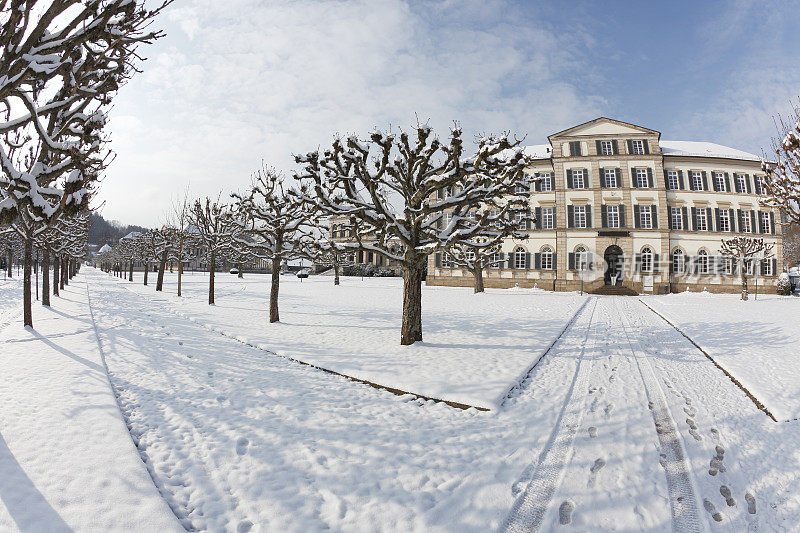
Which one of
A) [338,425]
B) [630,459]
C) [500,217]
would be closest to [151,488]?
[338,425]

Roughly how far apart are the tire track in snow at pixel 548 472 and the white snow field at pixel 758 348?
283 cm

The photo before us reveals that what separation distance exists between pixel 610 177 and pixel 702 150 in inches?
459

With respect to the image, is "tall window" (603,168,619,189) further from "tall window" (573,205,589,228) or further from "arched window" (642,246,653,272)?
"arched window" (642,246,653,272)

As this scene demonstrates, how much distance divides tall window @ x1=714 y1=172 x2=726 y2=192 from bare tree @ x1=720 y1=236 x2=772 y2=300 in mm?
6361

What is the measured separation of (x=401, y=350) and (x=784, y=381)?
7.32 meters

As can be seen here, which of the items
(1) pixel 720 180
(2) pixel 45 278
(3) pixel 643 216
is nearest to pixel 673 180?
(1) pixel 720 180

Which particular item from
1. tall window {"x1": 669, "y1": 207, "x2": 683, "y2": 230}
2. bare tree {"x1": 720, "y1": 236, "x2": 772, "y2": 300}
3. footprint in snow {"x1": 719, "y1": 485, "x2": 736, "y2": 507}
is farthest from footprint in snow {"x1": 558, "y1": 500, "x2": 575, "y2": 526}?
tall window {"x1": 669, "y1": 207, "x2": 683, "y2": 230}

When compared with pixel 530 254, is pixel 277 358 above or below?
below

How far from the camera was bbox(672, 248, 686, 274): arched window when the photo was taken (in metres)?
33.0

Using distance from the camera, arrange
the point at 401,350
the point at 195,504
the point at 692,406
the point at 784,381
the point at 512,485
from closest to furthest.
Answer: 1. the point at 195,504
2. the point at 512,485
3. the point at 692,406
4. the point at 784,381
5. the point at 401,350

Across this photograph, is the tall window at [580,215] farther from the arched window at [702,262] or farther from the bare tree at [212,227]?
the bare tree at [212,227]

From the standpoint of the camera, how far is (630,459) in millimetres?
3904

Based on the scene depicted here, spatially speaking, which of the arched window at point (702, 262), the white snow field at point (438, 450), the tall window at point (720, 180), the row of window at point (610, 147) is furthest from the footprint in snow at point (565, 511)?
the tall window at point (720, 180)

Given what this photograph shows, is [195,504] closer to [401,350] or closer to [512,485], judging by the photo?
[512,485]
